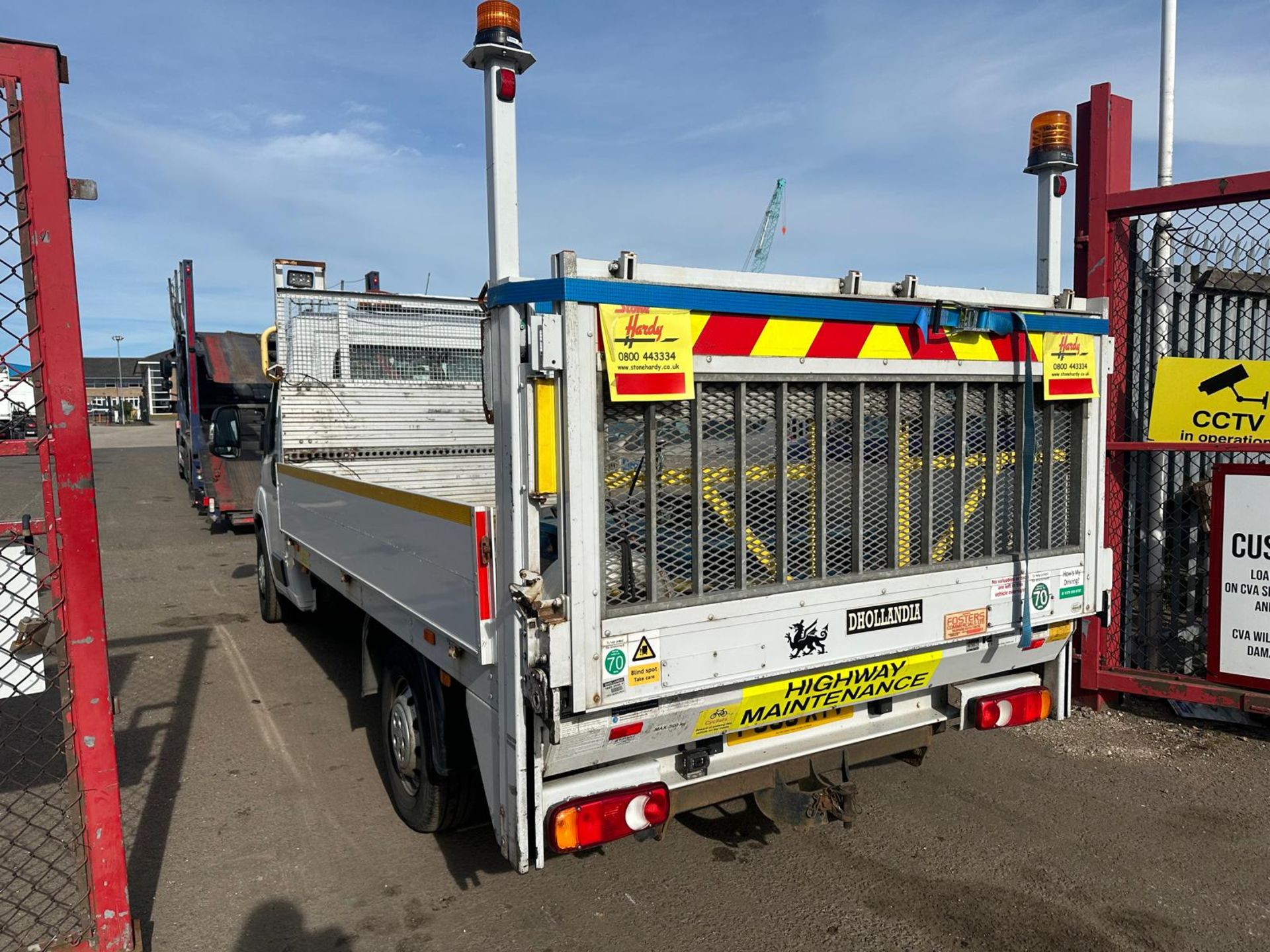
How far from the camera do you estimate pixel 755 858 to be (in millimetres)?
3746

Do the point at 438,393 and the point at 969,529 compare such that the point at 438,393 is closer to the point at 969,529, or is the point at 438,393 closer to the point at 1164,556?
the point at 969,529

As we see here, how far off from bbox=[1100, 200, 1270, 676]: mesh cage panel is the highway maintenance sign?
207mm

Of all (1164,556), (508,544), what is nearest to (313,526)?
(508,544)

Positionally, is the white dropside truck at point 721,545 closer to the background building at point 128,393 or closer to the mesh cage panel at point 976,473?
the mesh cage panel at point 976,473

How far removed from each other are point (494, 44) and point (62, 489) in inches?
73.3

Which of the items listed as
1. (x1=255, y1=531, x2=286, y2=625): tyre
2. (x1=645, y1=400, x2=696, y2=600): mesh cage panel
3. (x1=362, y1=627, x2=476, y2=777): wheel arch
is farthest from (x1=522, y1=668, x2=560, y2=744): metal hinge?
(x1=255, y1=531, x2=286, y2=625): tyre

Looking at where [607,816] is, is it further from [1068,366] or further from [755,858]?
[1068,366]

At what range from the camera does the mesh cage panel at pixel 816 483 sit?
287 cm

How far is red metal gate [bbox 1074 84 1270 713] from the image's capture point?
518 centimetres

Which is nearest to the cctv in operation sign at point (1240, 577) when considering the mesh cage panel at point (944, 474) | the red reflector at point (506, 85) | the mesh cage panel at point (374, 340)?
the mesh cage panel at point (944, 474)

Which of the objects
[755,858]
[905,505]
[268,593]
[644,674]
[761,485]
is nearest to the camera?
[644,674]

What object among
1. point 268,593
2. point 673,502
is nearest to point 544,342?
point 673,502

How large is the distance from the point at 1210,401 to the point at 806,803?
3.52 meters

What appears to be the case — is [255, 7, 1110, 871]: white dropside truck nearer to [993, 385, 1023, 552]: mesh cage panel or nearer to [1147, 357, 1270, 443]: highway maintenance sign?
[993, 385, 1023, 552]: mesh cage panel
